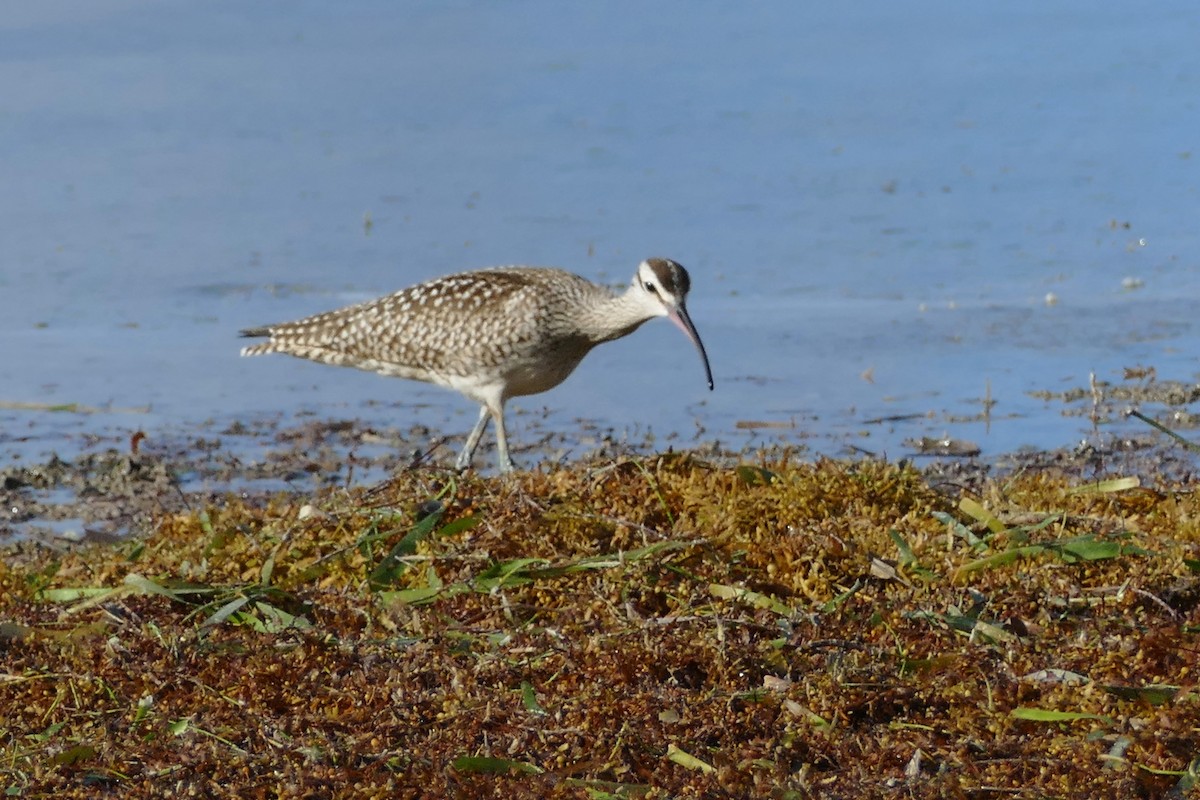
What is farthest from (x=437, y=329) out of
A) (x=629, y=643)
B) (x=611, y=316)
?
(x=629, y=643)

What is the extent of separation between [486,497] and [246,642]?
0.74m

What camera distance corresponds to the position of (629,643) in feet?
11.5

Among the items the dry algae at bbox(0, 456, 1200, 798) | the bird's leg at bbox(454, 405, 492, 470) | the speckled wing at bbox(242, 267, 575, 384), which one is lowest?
the bird's leg at bbox(454, 405, 492, 470)

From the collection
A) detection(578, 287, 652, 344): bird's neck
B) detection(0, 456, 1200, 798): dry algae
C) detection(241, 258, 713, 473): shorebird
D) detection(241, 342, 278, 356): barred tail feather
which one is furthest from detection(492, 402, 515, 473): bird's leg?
detection(0, 456, 1200, 798): dry algae

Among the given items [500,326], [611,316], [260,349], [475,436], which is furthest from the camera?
[260,349]

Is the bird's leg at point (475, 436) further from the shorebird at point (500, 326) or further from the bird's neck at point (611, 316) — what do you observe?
the bird's neck at point (611, 316)

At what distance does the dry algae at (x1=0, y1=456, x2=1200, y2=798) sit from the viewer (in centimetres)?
313

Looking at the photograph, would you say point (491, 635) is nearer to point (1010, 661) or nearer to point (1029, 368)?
point (1010, 661)

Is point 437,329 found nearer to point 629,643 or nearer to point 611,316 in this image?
point 611,316

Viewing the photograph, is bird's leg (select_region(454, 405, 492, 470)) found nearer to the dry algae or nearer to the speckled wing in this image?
the speckled wing

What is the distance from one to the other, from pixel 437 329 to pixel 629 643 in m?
5.37

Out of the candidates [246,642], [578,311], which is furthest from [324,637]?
[578,311]

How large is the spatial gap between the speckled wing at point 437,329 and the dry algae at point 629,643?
417cm

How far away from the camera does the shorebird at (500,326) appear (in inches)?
336
